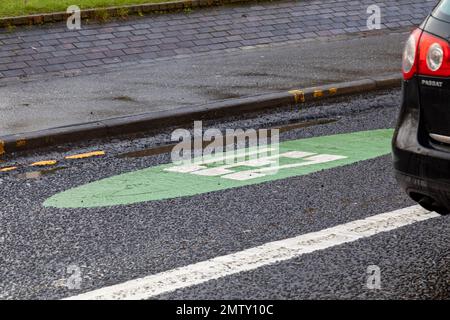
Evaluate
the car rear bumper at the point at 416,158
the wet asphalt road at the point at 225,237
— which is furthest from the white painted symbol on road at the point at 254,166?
the car rear bumper at the point at 416,158

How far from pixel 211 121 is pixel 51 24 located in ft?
13.4

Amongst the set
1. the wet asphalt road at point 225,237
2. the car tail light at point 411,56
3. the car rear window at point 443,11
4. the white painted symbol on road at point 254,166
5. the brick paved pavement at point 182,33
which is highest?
the car rear window at point 443,11

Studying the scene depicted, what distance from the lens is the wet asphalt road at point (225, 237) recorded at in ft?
17.6

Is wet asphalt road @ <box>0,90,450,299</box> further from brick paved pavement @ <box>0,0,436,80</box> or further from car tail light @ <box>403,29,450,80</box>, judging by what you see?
brick paved pavement @ <box>0,0,436,80</box>

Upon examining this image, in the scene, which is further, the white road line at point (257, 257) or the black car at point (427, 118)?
the white road line at point (257, 257)

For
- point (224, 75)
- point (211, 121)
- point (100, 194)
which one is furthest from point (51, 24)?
point (100, 194)

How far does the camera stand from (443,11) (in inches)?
209

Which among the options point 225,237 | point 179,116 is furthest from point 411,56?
point 179,116

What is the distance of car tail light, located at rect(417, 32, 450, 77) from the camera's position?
16.8ft

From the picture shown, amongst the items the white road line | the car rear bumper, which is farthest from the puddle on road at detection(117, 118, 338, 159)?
the car rear bumper

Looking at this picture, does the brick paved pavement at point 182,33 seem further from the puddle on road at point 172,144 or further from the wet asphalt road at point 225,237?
the wet asphalt road at point 225,237

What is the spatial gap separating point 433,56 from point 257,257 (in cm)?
143

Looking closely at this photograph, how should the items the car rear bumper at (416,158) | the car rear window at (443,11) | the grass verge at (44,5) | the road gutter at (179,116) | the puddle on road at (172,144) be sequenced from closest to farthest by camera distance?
the car rear bumper at (416,158), the car rear window at (443,11), the puddle on road at (172,144), the road gutter at (179,116), the grass verge at (44,5)

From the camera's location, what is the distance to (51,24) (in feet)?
44.5
